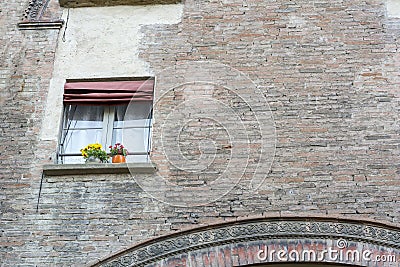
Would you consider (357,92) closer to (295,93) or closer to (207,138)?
(295,93)

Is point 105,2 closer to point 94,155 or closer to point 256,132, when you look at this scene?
point 94,155

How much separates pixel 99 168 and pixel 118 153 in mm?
342

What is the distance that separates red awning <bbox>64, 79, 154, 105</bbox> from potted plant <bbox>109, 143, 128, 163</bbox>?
0.70 metres

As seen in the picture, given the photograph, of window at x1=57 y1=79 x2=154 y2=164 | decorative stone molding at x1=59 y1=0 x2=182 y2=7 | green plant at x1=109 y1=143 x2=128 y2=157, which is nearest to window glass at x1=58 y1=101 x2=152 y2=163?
window at x1=57 y1=79 x2=154 y2=164

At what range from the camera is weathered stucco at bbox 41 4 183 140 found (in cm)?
887

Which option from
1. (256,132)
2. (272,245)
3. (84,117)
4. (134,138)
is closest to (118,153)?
(134,138)

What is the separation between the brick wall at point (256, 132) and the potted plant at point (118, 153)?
0.23 meters

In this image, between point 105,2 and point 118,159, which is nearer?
Answer: point 118,159

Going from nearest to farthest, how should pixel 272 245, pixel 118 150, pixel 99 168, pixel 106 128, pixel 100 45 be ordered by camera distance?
pixel 272 245
pixel 99 168
pixel 118 150
pixel 106 128
pixel 100 45

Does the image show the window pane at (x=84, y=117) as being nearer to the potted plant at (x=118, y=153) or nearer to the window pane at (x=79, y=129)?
the window pane at (x=79, y=129)

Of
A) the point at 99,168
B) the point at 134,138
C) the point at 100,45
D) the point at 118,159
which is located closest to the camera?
the point at 99,168

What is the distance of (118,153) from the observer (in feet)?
27.1

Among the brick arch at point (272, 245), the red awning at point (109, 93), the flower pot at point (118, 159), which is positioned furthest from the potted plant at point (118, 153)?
the brick arch at point (272, 245)

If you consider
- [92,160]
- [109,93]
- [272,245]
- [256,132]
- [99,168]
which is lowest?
[272,245]
